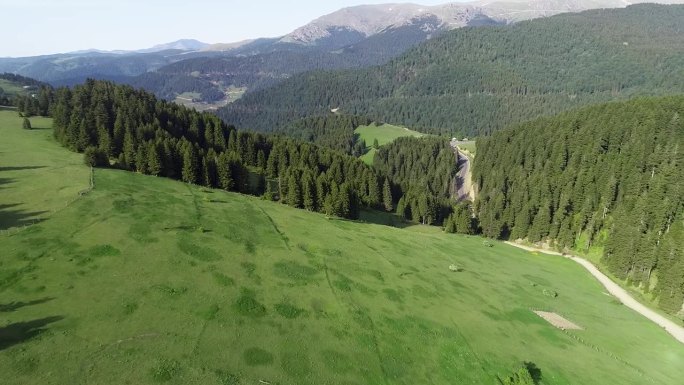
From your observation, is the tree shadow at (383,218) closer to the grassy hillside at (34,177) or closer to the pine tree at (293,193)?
the pine tree at (293,193)

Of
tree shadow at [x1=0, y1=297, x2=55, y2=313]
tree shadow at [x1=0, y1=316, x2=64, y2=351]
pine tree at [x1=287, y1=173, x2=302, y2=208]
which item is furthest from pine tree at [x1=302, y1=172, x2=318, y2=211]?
tree shadow at [x1=0, y1=316, x2=64, y2=351]

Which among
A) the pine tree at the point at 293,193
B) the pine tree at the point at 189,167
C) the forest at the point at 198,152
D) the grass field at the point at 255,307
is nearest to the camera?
the grass field at the point at 255,307

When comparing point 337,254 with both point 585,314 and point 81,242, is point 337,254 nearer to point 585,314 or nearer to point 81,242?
point 81,242

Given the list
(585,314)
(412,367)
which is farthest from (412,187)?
(412,367)

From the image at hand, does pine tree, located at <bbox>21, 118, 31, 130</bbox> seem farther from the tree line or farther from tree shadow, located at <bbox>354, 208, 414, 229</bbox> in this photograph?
tree shadow, located at <bbox>354, 208, 414, 229</bbox>

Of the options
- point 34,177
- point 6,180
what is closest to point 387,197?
point 34,177

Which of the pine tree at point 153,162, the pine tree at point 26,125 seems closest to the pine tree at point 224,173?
the pine tree at point 153,162
